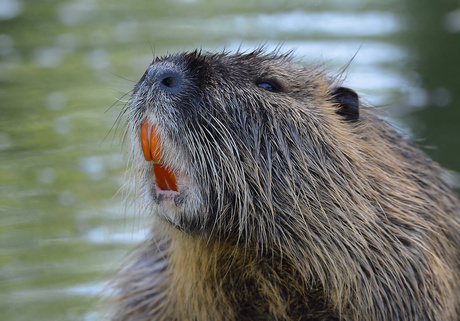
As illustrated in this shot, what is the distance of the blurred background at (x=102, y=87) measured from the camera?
5.27m

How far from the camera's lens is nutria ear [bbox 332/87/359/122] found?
374cm

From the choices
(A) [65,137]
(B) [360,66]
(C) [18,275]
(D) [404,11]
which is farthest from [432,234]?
(D) [404,11]

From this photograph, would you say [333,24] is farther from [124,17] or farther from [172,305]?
[172,305]

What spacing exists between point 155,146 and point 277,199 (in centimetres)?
58

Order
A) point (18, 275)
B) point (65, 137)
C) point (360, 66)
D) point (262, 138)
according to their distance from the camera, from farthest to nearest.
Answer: point (360, 66) → point (65, 137) → point (18, 275) → point (262, 138)

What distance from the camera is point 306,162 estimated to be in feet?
11.2

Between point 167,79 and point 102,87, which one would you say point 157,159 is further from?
point 102,87

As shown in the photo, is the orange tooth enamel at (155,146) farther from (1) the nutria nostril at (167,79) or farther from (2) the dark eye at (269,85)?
(2) the dark eye at (269,85)

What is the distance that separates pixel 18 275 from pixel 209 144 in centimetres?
244

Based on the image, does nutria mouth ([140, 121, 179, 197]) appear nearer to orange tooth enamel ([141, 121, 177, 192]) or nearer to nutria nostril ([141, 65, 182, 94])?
orange tooth enamel ([141, 121, 177, 192])

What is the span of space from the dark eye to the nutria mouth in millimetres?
577

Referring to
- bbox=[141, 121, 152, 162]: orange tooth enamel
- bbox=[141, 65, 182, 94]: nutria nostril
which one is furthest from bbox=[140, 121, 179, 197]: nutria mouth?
bbox=[141, 65, 182, 94]: nutria nostril

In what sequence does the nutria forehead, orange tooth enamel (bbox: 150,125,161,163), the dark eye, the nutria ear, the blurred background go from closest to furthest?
1. orange tooth enamel (bbox: 150,125,161,163)
2. the nutria forehead
3. the dark eye
4. the nutria ear
5. the blurred background

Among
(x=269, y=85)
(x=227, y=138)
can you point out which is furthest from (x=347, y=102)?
(x=227, y=138)
